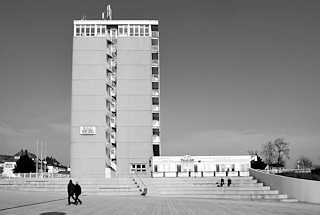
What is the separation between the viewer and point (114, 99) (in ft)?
233

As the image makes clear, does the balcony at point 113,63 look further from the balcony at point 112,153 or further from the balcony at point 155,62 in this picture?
the balcony at point 112,153

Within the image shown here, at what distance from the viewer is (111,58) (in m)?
72.3

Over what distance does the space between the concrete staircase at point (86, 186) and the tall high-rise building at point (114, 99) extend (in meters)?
18.9

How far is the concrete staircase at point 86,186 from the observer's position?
140 ft

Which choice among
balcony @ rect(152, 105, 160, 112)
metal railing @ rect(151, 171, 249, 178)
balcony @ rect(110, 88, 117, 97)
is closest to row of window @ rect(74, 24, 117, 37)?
balcony @ rect(110, 88, 117, 97)

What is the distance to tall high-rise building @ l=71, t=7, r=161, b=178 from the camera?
224 ft

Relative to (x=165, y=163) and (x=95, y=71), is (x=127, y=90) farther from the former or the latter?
(x=165, y=163)

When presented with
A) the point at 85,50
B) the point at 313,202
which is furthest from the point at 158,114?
the point at 313,202

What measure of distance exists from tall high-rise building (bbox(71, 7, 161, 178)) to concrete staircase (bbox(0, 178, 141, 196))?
1891cm

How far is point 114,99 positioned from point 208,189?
3235 centimetres

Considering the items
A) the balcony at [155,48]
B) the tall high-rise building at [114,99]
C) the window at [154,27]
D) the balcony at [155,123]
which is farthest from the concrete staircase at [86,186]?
the window at [154,27]

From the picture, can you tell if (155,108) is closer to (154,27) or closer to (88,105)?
(88,105)

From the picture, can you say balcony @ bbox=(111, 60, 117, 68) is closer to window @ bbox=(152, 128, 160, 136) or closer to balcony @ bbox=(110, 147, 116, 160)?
window @ bbox=(152, 128, 160, 136)

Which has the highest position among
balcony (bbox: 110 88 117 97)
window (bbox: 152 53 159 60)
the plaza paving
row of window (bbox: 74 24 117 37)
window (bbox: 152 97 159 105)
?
row of window (bbox: 74 24 117 37)
